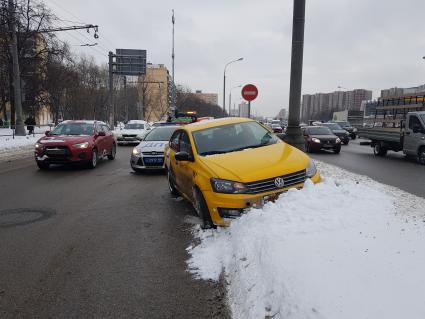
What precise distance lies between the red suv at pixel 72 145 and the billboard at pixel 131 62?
97.3ft

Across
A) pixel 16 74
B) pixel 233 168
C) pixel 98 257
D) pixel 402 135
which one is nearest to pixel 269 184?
pixel 233 168

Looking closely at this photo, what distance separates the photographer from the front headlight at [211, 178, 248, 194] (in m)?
4.81

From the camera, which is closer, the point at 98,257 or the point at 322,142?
the point at 98,257

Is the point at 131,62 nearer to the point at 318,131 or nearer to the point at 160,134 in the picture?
the point at 318,131

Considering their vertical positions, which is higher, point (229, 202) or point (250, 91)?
point (250, 91)

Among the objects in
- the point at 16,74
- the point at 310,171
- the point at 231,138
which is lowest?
the point at 310,171

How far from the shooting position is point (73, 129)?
42.4ft

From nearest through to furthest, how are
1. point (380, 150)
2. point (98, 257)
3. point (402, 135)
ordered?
point (98, 257)
point (402, 135)
point (380, 150)

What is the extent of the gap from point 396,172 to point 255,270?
32.8ft

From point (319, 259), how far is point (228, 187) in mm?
1807

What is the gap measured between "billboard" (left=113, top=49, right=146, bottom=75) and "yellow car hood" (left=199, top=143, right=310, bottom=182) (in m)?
38.4

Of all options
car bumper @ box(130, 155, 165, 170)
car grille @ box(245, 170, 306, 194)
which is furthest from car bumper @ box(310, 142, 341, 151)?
car grille @ box(245, 170, 306, 194)

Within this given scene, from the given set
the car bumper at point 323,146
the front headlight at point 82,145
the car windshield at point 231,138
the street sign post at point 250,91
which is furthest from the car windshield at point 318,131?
the car windshield at point 231,138

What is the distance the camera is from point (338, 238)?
377 centimetres
